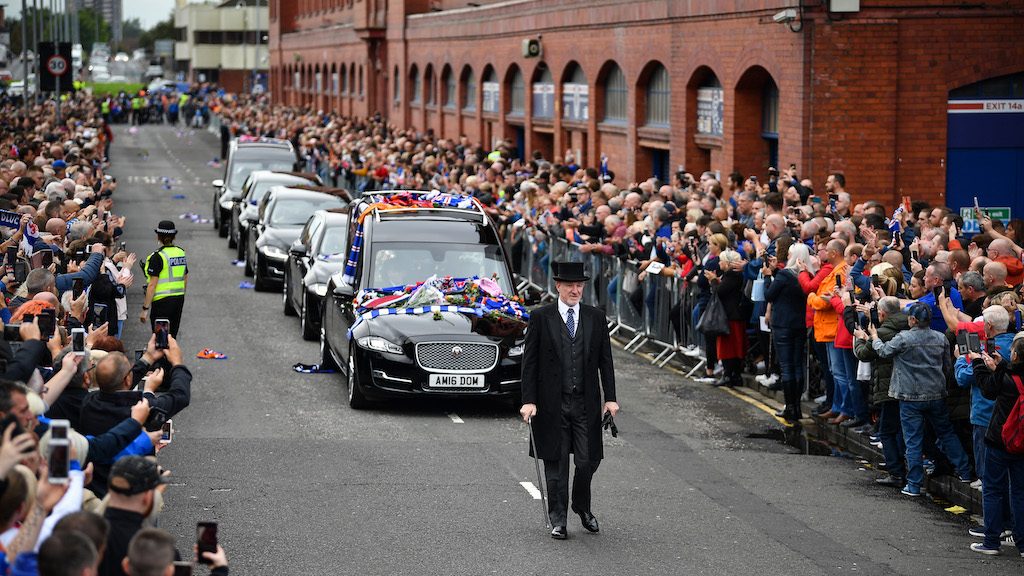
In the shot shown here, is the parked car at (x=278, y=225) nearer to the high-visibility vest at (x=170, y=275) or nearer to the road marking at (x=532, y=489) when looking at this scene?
the high-visibility vest at (x=170, y=275)

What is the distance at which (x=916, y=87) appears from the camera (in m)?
22.5

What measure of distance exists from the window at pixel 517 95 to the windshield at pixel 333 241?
19.7 metres

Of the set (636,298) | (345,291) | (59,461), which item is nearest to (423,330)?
(345,291)

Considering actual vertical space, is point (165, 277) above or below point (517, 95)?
below

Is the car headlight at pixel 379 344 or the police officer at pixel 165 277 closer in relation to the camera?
the car headlight at pixel 379 344

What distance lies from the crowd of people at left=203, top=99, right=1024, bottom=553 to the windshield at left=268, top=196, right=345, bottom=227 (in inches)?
116

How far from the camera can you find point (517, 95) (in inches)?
1622

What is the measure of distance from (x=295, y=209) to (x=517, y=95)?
54.3 feet

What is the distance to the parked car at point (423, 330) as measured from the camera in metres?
15.0

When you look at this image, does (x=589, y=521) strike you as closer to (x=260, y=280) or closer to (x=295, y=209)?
(x=260, y=280)

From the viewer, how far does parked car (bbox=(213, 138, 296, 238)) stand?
109 ft

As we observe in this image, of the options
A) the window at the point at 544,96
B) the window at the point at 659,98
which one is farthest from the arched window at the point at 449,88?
the window at the point at 659,98

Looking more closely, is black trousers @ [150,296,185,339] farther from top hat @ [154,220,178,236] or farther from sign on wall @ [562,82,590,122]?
sign on wall @ [562,82,590,122]

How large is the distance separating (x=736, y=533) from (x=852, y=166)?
1247 cm
